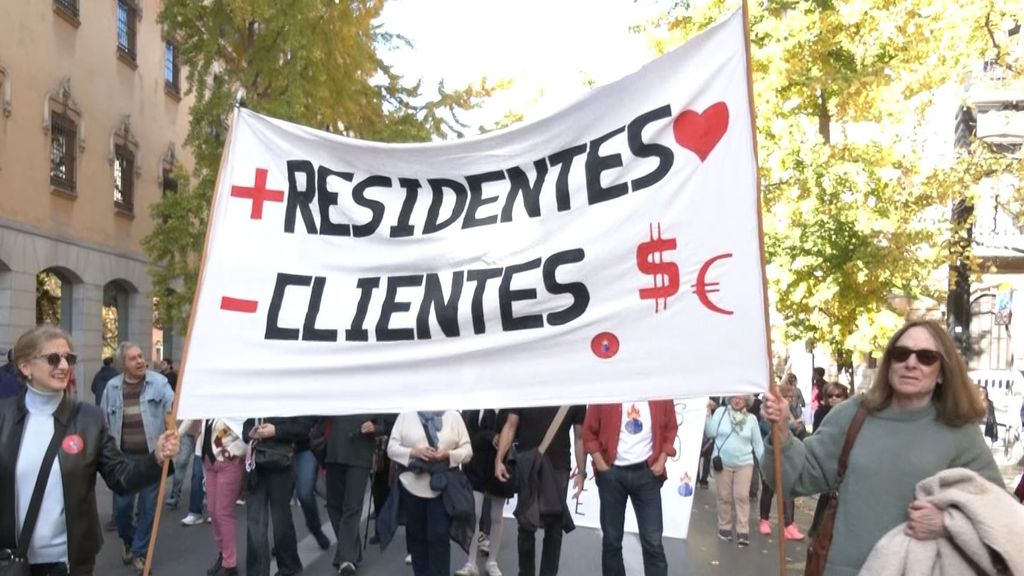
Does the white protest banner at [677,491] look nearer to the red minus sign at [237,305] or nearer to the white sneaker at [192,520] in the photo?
the white sneaker at [192,520]

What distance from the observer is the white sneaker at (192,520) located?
1103 centimetres

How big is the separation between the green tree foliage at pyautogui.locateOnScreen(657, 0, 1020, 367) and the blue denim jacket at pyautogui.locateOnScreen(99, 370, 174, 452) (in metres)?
8.44

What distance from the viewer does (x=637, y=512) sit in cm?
734

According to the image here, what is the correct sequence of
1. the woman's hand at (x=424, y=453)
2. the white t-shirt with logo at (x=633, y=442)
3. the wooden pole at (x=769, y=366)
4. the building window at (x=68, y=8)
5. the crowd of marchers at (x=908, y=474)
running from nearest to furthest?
the crowd of marchers at (x=908, y=474) < the wooden pole at (x=769, y=366) < the white t-shirt with logo at (x=633, y=442) < the woman's hand at (x=424, y=453) < the building window at (x=68, y=8)

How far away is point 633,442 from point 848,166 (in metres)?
8.14

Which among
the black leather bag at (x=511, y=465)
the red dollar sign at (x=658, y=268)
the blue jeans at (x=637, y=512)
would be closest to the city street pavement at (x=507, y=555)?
the black leather bag at (x=511, y=465)

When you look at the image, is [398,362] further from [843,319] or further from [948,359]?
[843,319]

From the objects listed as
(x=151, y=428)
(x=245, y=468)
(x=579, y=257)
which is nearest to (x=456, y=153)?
(x=579, y=257)

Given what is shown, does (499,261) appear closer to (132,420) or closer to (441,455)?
(441,455)

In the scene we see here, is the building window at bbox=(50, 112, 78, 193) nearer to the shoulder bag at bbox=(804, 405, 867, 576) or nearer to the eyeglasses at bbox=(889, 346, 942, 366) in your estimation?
the shoulder bag at bbox=(804, 405, 867, 576)

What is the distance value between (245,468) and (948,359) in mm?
5861

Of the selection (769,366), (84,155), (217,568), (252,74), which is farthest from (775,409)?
(84,155)

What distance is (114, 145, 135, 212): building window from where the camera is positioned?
24156 mm

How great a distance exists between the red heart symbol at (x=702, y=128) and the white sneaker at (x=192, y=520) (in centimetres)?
814
